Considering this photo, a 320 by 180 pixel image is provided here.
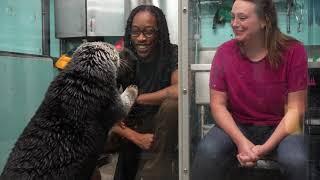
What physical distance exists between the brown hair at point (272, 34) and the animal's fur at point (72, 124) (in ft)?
2.15

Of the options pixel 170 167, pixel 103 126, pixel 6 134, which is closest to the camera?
pixel 103 126

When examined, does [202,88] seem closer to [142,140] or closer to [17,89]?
[142,140]

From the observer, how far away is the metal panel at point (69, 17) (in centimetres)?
274

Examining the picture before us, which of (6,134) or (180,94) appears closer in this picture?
(180,94)

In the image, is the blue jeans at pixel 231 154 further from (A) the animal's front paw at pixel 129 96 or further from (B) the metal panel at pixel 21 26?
(B) the metal panel at pixel 21 26

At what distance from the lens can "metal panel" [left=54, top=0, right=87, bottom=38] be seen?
9.00 ft

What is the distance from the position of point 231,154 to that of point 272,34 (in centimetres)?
51

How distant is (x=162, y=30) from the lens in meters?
2.16

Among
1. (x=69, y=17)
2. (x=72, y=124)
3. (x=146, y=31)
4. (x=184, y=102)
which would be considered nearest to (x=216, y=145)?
(x=184, y=102)

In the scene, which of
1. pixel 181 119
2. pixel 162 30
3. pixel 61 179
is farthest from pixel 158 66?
pixel 61 179

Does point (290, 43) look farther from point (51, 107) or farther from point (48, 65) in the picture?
point (48, 65)

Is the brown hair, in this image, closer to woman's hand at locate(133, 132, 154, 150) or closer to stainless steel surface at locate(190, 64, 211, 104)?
stainless steel surface at locate(190, 64, 211, 104)

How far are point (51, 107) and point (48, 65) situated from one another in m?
0.81

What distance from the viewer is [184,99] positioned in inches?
74.8
